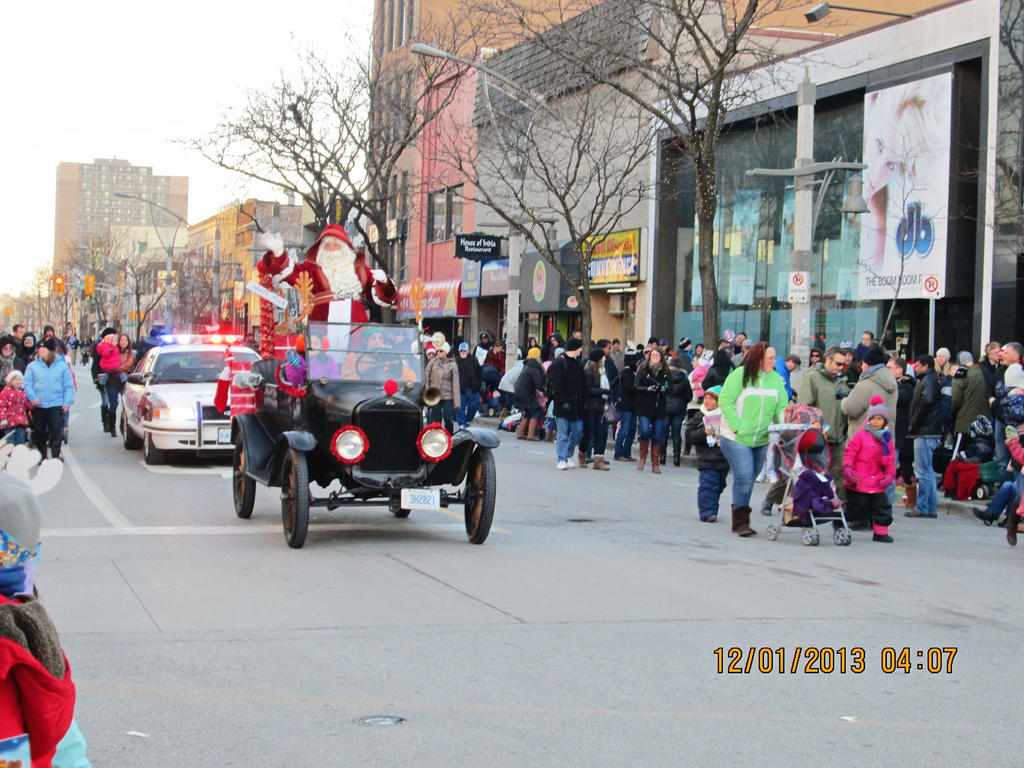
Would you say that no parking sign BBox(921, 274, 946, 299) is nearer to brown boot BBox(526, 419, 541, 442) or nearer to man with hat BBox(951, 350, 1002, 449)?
brown boot BBox(526, 419, 541, 442)

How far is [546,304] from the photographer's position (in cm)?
3803

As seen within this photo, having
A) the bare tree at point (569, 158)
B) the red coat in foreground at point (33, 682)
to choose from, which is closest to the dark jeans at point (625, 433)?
the bare tree at point (569, 158)

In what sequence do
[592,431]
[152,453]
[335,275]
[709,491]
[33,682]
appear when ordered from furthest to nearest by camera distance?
[592,431] < [152,453] < [335,275] < [709,491] < [33,682]

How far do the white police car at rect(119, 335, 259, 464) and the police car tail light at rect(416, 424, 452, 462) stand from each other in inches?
279

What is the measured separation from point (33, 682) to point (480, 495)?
7656 millimetres

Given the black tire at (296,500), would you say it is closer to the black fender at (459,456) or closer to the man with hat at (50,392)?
the black fender at (459,456)

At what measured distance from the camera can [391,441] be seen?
10594 millimetres

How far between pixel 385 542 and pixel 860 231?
17.6 m

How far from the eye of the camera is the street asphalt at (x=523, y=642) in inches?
208

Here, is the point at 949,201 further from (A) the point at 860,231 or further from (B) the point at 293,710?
(B) the point at 293,710

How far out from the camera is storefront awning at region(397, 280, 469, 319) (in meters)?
45.5

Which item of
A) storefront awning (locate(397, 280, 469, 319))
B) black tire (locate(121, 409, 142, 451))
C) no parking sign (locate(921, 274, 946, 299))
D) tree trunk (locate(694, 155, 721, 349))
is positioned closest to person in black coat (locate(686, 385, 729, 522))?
tree trunk (locate(694, 155, 721, 349))

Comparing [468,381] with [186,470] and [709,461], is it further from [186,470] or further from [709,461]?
[709,461]

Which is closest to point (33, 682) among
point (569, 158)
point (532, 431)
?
point (532, 431)
